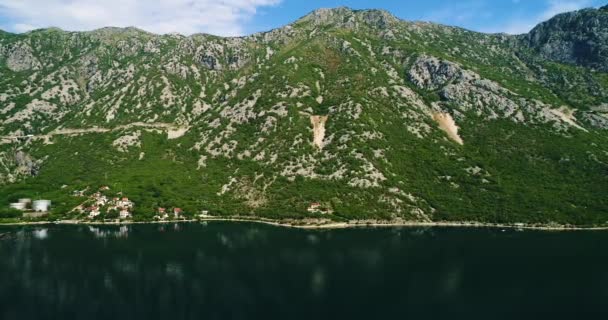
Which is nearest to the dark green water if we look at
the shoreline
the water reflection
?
the water reflection

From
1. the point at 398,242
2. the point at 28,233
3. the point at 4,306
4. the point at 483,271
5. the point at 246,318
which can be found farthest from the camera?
the point at 28,233

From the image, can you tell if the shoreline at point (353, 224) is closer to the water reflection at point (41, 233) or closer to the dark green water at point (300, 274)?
the dark green water at point (300, 274)

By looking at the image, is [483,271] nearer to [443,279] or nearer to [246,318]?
[443,279]

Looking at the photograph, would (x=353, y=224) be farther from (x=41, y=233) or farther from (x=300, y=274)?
(x=41, y=233)

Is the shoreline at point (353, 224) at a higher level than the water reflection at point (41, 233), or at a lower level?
higher

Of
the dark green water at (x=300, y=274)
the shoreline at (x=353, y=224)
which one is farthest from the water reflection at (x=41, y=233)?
the shoreline at (x=353, y=224)

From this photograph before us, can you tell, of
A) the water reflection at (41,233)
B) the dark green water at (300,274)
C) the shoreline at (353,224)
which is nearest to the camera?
the dark green water at (300,274)

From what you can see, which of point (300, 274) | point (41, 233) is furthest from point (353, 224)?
point (41, 233)

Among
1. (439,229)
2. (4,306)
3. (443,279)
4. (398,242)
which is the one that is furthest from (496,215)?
(4,306)
